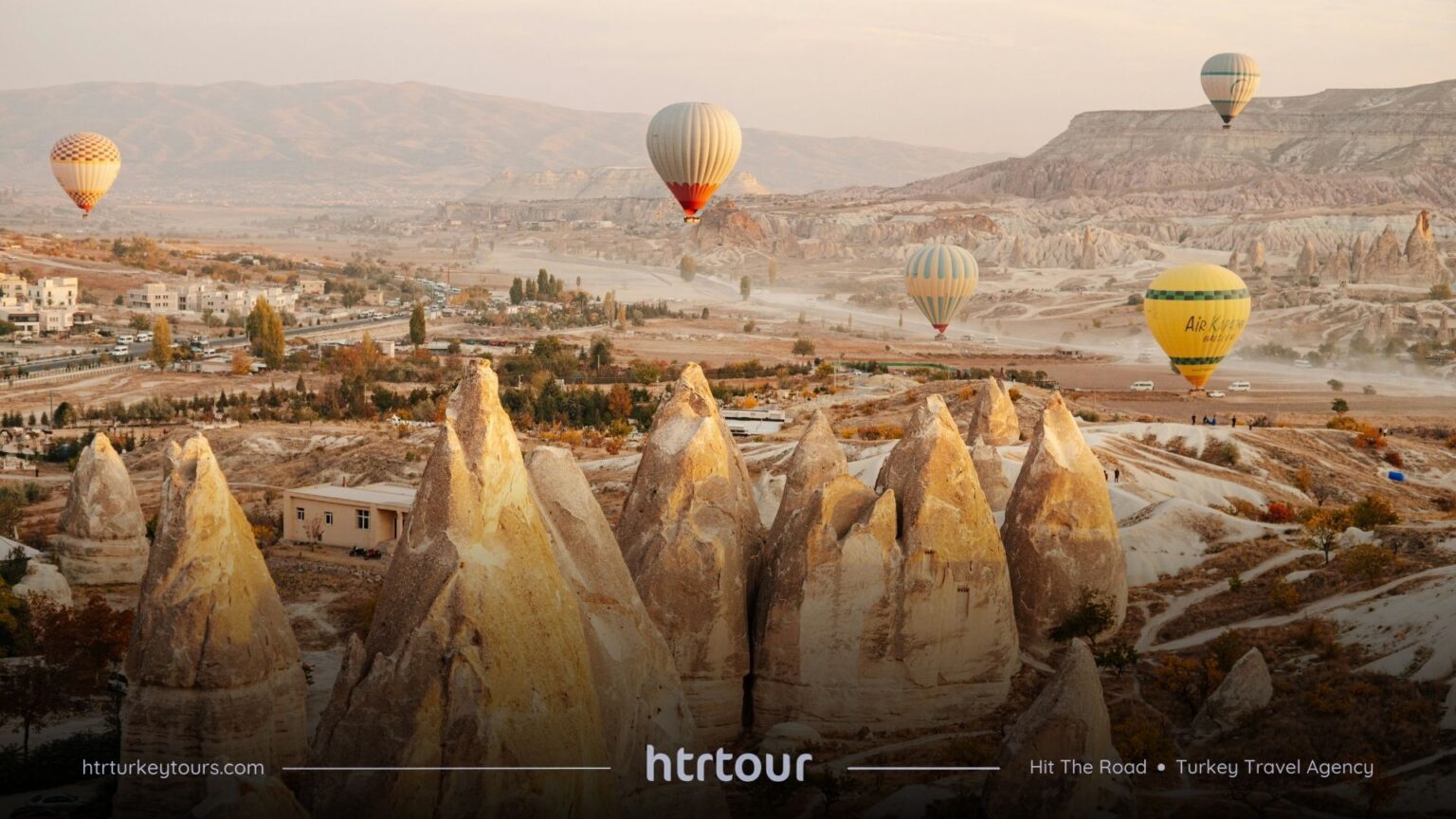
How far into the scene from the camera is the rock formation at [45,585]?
27203mm

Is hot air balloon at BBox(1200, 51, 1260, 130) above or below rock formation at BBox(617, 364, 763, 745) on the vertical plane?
above

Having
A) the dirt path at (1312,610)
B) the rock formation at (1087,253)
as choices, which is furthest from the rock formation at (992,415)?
the rock formation at (1087,253)

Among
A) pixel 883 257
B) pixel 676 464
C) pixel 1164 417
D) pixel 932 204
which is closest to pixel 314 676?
pixel 676 464

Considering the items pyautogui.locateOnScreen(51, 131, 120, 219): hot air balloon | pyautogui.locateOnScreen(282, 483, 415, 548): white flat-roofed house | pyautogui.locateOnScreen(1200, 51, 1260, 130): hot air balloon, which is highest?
pyautogui.locateOnScreen(1200, 51, 1260, 130): hot air balloon

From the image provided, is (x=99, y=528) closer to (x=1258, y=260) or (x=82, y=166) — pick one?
(x=82, y=166)

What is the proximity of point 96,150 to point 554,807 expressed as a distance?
3408 inches

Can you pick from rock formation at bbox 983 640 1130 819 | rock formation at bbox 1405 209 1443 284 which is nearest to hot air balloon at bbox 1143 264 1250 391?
rock formation at bbox 983 640 1130 819

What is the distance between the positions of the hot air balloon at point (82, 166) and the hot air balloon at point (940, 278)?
4507cm

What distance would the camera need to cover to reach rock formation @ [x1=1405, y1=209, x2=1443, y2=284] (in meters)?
109

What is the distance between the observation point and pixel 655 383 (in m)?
64.3

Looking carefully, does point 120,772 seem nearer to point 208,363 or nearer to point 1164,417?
point 1164,417

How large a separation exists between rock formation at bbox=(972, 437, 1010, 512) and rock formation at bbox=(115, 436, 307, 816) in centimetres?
1383

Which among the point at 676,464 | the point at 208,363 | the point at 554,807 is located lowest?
the point at 208,363

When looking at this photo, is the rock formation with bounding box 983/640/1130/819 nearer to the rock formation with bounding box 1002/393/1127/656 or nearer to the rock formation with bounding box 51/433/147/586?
the rock formation with bounding box 1002/393/1127/656
